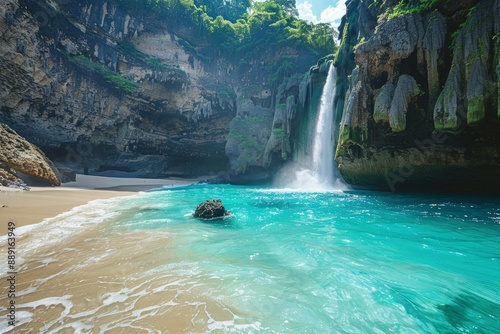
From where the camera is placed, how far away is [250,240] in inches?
219

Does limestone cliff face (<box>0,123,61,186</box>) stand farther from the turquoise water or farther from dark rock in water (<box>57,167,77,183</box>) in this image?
the turquoise water

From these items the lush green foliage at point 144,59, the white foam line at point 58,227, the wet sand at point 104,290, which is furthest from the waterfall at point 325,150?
the lush green foliage at point 144,59

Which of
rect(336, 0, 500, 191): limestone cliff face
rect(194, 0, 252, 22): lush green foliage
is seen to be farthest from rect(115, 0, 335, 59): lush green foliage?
rect(336, 0, 500, 191): limestone cliff face

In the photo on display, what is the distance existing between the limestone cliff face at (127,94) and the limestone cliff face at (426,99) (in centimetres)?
1195

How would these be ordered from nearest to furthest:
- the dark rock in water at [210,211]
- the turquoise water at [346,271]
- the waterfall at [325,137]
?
1. the turquoise water at [346,271]
2. the dark rock in water at [210,211]
3. the waterfall at [325,137]

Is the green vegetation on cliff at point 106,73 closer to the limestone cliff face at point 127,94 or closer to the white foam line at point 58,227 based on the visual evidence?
the limestone cliff face at point 127,94

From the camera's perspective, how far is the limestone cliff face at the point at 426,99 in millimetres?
8555

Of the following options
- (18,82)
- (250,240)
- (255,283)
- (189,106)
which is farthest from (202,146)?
(255,283)

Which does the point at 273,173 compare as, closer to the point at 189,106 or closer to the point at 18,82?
the point at 189,106

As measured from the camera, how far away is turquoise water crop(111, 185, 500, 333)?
8.41 ft

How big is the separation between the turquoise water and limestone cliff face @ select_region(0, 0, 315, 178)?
20.0 m

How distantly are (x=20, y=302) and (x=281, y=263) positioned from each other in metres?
3.68

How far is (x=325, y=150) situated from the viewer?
20625mm

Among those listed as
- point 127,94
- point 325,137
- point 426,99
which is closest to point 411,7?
point 426,99
